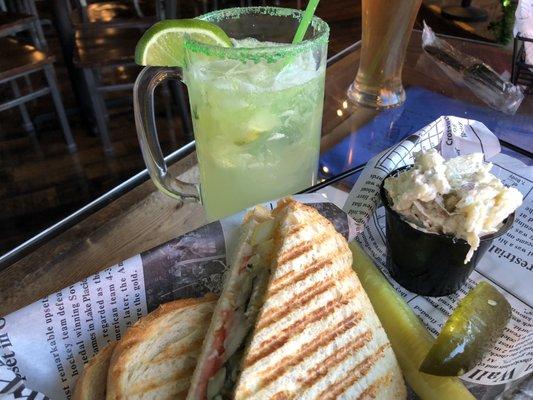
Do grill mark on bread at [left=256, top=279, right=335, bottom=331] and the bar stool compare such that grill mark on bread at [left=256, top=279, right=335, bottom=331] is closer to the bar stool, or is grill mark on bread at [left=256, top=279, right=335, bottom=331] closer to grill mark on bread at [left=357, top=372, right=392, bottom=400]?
grill mark on bread at [left=357, top=372, right=392, bottom=400]

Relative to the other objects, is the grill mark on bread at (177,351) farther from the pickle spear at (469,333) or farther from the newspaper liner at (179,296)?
the pickle spear at (469,333)

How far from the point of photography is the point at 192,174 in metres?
1.49

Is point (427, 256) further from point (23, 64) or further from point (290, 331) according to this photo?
point (23, 64)

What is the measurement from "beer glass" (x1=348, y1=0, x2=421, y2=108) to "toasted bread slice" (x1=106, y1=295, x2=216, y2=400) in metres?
1.13

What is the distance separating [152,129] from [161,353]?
0.52 m

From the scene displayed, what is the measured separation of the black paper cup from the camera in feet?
3.25

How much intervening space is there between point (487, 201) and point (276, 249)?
0.42 metres

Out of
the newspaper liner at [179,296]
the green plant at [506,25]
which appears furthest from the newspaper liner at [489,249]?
the green plant at [506,25]

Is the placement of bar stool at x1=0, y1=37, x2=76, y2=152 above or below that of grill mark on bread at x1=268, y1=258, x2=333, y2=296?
below

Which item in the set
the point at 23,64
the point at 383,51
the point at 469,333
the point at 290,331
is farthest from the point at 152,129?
the point at 23,64

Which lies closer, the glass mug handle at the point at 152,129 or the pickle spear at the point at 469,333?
the pickle spear at the point at 469,333

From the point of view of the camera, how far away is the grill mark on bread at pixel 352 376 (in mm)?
836

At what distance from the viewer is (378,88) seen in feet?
5.83

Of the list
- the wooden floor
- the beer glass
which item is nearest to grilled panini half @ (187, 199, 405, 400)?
the beer glass
